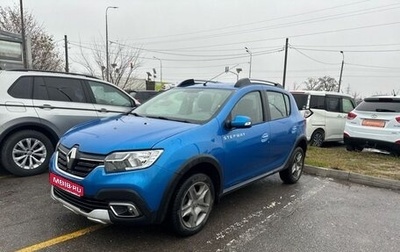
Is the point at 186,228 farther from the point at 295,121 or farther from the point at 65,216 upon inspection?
the point at 295,121

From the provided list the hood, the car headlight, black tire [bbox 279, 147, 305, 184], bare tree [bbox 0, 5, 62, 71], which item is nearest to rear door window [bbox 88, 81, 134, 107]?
the hood

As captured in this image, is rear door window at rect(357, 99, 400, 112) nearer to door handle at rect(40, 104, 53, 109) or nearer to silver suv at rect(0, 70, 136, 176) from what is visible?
silver suv at rect(0, 70, 136, 176)

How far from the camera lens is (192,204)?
11.5 feet

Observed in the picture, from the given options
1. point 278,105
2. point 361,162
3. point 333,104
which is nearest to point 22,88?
point 278,105

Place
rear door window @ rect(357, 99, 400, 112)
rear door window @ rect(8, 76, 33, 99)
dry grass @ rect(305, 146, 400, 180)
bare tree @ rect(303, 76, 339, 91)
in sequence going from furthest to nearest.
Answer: bare tree @ rect(303, 76, 339, 91), rear door window @ rect(357, 99, 400, 112), dry grass @ rect(305, 146, 400, 180), rear door window @ rect(8, 76, 33, 99)

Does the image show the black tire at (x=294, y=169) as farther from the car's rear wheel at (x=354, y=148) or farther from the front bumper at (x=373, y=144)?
the car's rear wheel at (x=354, y=148)

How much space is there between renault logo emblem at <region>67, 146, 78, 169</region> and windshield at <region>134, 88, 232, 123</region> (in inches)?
45.6

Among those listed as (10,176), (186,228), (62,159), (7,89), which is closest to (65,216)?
(62,159)

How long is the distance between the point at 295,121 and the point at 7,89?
15.6 ft

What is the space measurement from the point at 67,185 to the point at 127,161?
2.38ft

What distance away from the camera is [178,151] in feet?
10.6

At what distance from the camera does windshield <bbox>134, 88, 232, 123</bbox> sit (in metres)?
3.98

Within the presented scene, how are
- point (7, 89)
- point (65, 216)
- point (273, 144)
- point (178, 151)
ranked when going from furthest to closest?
point (7, 89) < point (273, 144) < point (65, 216) < point (178, 151)

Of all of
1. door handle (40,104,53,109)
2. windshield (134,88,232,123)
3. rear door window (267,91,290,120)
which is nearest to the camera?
windshield (134,88,232,123)
